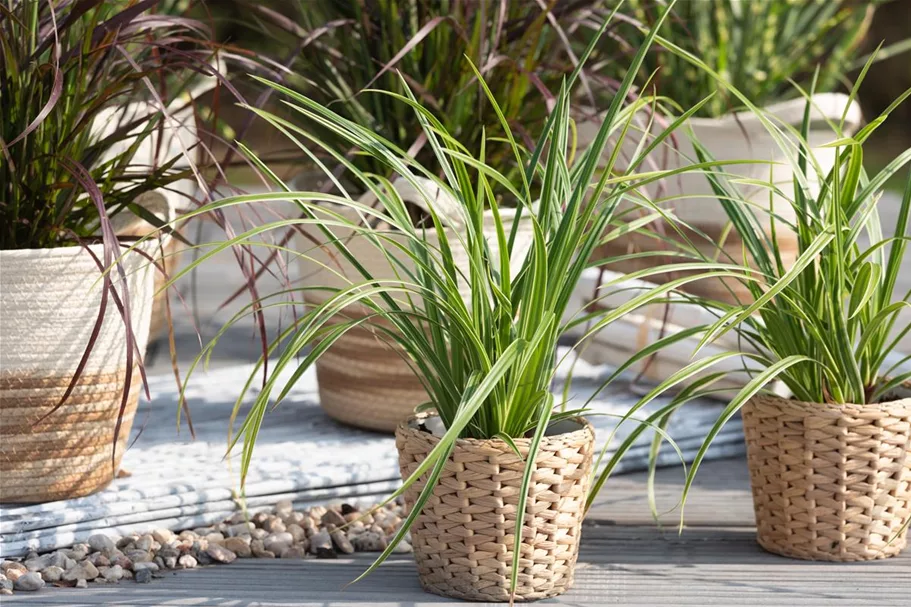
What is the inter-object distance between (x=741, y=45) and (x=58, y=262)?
1.98 m

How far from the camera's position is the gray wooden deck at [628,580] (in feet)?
4.87

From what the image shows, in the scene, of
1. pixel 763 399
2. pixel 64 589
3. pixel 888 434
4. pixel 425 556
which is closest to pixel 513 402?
pixel 425 556

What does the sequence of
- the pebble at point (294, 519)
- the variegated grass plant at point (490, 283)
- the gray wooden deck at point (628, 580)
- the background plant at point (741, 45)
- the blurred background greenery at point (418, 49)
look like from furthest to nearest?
1. the background plant at point (741, 45)
2. the blurred background greenery at point (418, 49)
3. the pebble at point (294, 519)
4. the gray wooden deck at point (628, 580)
5. the variegated grass plant at point (490, 283)

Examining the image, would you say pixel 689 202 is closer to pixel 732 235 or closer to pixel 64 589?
pixel 732 235

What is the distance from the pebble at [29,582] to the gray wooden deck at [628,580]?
0.02 m

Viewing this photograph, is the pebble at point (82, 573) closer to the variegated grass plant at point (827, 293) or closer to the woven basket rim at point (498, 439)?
the woven basket rim at point (498, 439)

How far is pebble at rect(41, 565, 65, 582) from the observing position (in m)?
1.57

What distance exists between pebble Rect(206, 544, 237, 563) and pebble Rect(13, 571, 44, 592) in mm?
236

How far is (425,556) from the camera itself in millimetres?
1485

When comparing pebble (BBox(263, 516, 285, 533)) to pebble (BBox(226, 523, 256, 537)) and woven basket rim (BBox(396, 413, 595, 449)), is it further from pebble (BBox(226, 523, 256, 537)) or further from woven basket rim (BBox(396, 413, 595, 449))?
woven basket rim (BBox(396, 413, 595, 449))

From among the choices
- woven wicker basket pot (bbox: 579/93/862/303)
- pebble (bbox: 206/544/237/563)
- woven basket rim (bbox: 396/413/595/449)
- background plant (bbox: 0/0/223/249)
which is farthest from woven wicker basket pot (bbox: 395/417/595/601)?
woven wicker basket pot (bbox: 579/93/862/303)

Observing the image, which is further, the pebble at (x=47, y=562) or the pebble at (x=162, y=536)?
the pebble at (x=162, y=536)

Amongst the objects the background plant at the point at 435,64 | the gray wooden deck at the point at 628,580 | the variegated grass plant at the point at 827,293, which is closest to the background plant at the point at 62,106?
the background plant at the point at 435,64

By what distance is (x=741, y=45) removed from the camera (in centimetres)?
298
